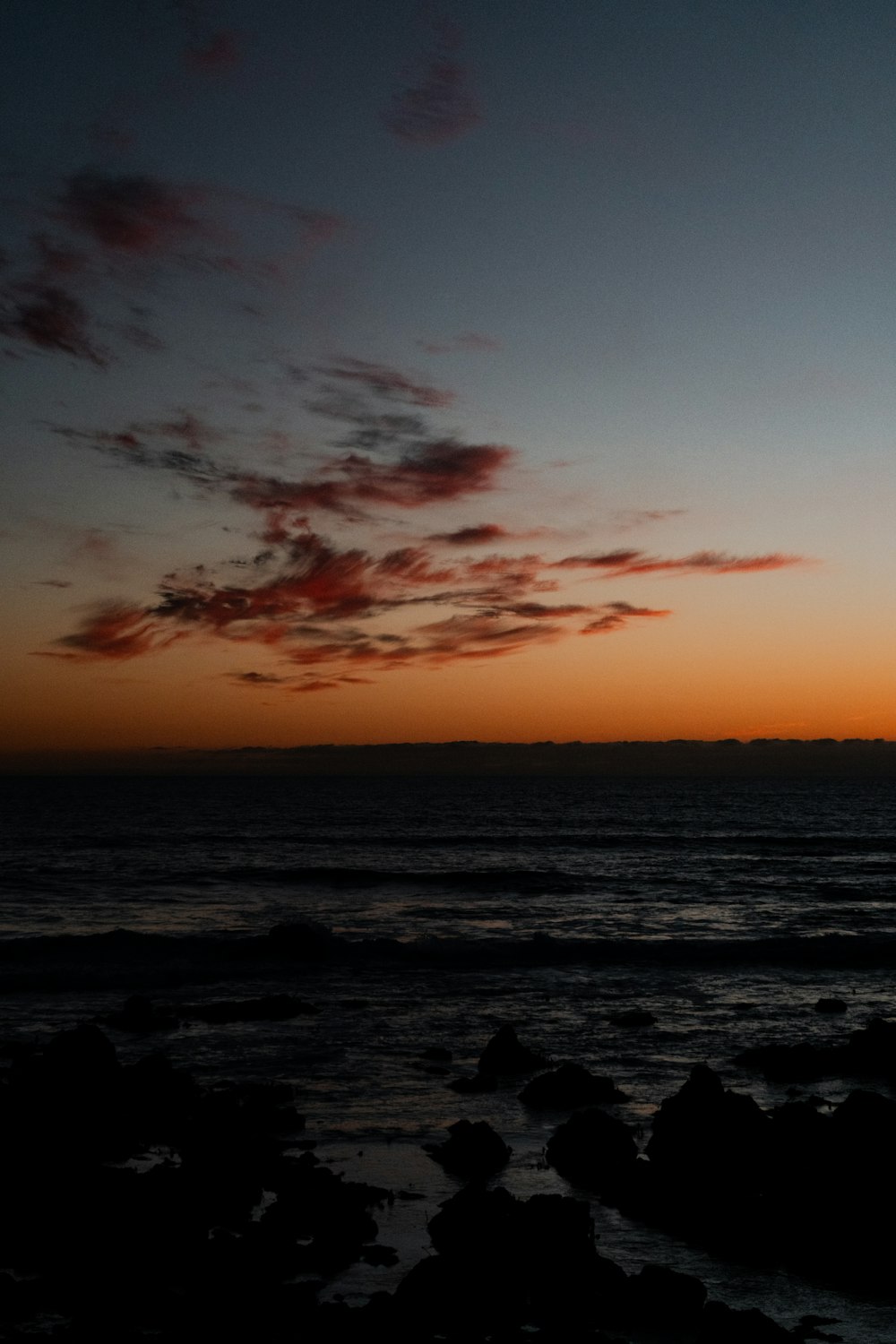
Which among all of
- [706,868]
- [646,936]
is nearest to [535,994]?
[646,936]

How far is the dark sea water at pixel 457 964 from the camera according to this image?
1620 cm

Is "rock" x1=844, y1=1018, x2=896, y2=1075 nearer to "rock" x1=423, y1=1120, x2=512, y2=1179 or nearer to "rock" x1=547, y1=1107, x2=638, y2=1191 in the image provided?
"rock" x1=547, y1=1107, x2=638, y2=1191

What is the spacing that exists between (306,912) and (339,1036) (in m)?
25.1

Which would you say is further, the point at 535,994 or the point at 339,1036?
the point at 535,994

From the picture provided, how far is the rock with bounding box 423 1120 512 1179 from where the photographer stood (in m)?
14.5

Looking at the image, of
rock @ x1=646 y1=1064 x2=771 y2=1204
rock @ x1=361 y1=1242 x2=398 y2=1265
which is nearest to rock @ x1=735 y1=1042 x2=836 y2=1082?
rock @ x1=646 y1=1064 x2=771 y2=1204

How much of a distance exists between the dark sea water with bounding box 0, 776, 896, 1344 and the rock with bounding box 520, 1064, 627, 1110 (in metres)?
0.32

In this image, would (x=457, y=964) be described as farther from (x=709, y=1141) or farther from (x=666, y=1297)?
(x=666, y=1297)

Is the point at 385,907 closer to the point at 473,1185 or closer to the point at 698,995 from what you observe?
the point at 698,995

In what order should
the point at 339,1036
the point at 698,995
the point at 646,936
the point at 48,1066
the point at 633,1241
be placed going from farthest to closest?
the point at 646,936 < the point at 698,995 < the point at 339,1036 < the point at 48,1066 < the point at 633,1241

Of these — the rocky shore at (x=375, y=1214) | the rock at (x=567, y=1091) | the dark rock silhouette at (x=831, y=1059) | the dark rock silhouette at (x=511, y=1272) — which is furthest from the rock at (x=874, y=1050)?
the dark rock silhouette at (x=511, y=1272)

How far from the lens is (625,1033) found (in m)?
23.7

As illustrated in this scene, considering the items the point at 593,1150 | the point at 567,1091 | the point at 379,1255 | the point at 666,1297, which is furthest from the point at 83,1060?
the point at 666,1297

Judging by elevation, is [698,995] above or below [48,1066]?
below
